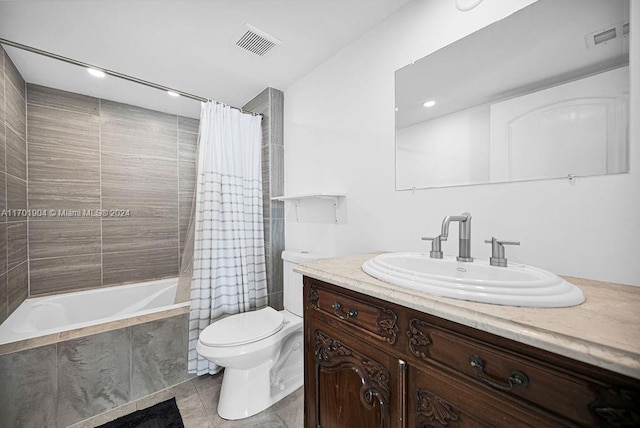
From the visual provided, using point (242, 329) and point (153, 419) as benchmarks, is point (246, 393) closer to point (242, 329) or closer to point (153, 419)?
point (242, 329)

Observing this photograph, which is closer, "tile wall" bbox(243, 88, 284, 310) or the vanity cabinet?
the vanity cabinet

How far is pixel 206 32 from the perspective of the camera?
1554 millimetres

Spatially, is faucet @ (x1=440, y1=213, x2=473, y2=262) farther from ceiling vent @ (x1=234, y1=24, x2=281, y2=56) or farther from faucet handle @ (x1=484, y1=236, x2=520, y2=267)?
ceiling vent @ (x1=234, y1=24, x2=281, y2=56)

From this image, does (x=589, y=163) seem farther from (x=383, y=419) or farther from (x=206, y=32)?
(x=206, y=32)

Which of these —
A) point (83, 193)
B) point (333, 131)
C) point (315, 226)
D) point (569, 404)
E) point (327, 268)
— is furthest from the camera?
point (83, 193)

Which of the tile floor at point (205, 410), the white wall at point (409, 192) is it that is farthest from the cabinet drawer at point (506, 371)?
the tile floor at point (205, 410)

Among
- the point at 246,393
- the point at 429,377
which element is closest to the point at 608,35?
the point at 429,377

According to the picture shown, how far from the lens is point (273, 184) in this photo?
7.23 feet

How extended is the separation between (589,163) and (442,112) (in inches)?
23.6

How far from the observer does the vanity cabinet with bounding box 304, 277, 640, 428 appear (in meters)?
0.47

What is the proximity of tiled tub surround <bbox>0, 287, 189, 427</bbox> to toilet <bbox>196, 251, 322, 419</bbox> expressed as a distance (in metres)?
0.44

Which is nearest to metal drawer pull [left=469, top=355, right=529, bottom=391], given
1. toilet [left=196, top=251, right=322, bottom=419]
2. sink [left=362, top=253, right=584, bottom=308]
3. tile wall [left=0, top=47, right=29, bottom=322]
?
sink [left=362, top=253, right=584, bottom=308]

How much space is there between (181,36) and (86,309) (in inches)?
91.5

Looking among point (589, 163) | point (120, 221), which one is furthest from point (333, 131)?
point (120, 221)
